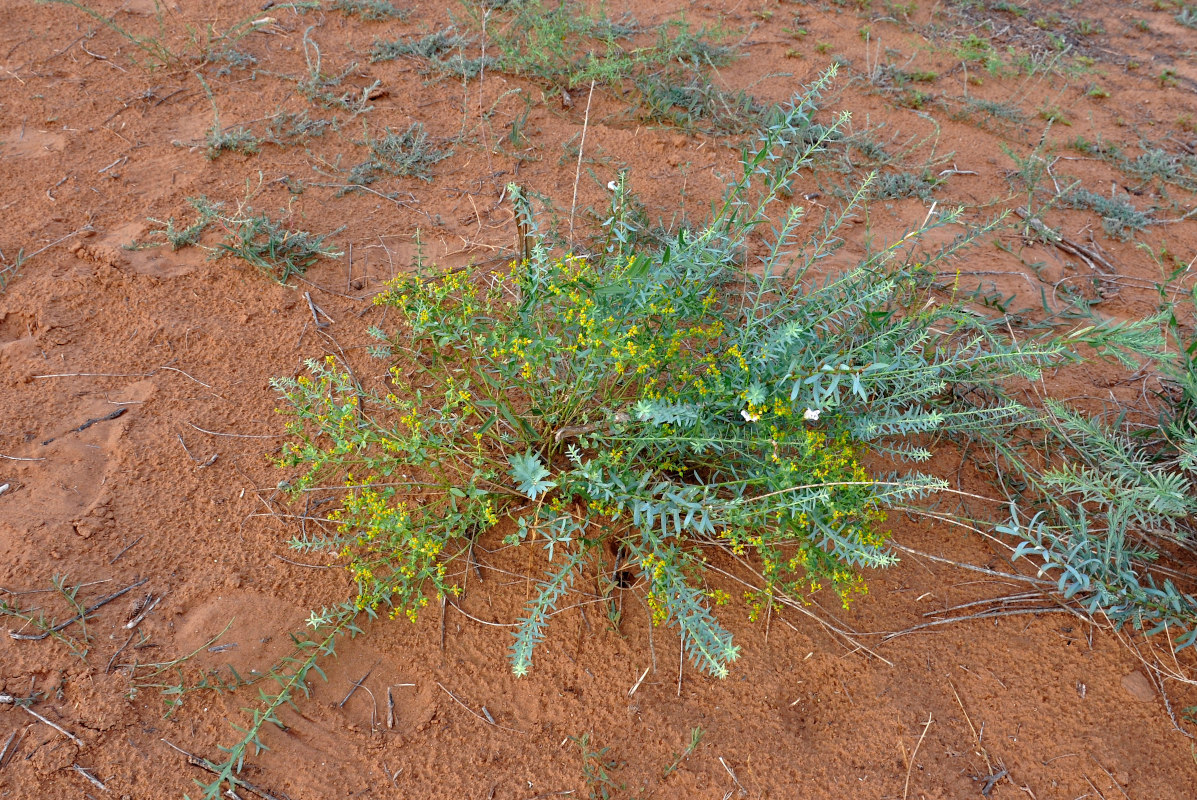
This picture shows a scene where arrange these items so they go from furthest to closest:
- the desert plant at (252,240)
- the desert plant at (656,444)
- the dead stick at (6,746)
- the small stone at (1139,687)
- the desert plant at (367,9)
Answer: the desert plant at (367,9)
the desert plant at (252,240)
the small stone at (1139,687)
the desert plant at (656,444)
the dead stick at (6,746)

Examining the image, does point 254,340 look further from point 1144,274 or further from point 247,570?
point 1144,274

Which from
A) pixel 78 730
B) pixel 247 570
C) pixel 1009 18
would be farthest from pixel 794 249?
pixel 1009 18

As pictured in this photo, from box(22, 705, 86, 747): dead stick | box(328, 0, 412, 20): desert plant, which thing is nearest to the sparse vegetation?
box(22, 705, 86, 747): dead stick

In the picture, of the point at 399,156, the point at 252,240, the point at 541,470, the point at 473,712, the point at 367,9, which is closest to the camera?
the point at 541,470

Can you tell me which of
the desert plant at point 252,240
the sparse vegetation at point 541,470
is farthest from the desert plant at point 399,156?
the desert plant at point 252,240

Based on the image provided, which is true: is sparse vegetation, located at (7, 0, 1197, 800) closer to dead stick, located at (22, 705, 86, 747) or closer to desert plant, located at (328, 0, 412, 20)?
dead stick, located at (22, 705, 86, 747)

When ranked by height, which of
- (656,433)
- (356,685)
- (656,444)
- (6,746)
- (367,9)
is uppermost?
(367,9)

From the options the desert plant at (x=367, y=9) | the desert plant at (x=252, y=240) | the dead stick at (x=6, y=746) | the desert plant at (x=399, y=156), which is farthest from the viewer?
the desert plant at (x=367, y=9)

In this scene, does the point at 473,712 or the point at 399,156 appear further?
the point at 399,156

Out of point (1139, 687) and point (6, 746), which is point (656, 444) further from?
point (6, 746)

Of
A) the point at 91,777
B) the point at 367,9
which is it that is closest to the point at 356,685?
the point at 91,777

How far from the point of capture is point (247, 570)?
86.8 inches

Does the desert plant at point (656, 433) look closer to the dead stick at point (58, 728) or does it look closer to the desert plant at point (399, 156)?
the dead stick at point (58, 728)

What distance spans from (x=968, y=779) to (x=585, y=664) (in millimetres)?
1051
